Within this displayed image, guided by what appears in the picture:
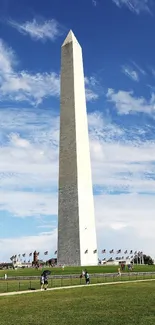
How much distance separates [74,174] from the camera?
58.1 m

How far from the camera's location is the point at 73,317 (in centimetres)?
1656

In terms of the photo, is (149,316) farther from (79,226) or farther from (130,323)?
(79,226)

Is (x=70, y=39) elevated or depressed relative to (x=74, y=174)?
elevated

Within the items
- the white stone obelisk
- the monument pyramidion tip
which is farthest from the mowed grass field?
the monument pyramidion tip

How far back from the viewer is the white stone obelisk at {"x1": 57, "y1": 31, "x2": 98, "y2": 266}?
56.7 m

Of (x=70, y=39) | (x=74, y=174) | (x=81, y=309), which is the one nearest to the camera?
(x=81, y=309)

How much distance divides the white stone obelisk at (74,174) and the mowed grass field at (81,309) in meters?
31.6

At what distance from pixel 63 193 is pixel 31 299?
35659mm

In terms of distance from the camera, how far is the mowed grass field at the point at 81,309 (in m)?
15.8

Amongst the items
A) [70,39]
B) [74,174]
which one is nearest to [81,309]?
[74,174]

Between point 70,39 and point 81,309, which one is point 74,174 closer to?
point 70,39

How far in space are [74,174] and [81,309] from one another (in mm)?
39571

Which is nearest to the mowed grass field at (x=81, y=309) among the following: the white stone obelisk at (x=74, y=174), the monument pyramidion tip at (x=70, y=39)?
the white stone obelisk at (x=74, y=174)

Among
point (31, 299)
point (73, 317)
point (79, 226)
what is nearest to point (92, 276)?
point (79, 226)
